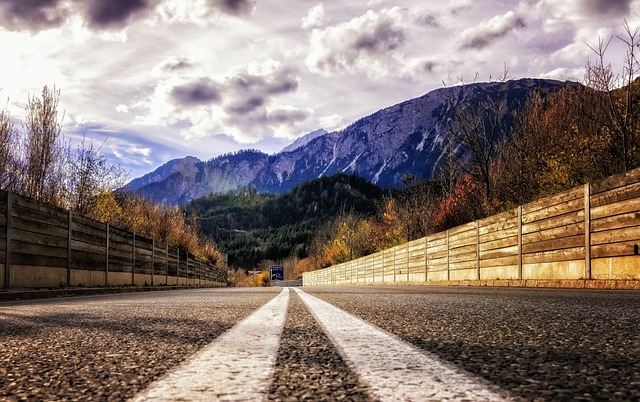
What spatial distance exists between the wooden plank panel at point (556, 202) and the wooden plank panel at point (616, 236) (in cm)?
99

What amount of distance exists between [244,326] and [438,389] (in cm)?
229

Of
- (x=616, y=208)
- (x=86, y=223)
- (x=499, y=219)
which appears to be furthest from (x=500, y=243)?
(x=86, y=223)

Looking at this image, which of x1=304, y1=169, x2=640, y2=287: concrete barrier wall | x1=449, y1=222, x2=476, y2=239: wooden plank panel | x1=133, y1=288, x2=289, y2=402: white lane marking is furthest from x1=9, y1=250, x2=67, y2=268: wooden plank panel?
x1=449, y1=222, x2=476, y2=239: wooden plank panel

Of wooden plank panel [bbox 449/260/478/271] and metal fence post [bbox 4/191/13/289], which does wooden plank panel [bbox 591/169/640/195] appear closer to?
wooden plank panel [bbox 449/260/478/271]

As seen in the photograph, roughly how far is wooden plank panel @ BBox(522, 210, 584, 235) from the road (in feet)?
23.7

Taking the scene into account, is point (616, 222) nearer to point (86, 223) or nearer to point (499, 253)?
point (499, 253)

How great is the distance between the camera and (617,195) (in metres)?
9.14

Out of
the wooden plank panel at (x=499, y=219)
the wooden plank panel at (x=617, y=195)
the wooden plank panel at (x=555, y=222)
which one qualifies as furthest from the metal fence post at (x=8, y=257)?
the wooden plank panel at (x=499, y=219)

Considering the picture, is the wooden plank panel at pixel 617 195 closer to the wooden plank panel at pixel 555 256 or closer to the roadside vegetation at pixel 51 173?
the wooden plank panel at pixel 555 256

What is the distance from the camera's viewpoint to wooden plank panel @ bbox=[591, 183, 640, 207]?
8684mm

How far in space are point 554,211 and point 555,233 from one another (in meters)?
0.50

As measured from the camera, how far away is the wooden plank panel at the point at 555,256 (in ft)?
33.4

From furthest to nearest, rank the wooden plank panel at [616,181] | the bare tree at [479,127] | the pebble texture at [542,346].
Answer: the bare tree at [479,127]
the wooden plank panel at [616,181]
the pebble texture at [542,346]

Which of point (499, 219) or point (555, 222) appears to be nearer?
point (555, 222)
